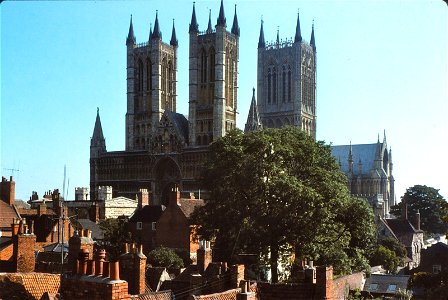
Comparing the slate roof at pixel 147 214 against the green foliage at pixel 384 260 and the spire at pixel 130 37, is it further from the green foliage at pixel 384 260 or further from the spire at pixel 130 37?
the spire at pixel 130 37

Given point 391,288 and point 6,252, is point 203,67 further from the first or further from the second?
point 6,252

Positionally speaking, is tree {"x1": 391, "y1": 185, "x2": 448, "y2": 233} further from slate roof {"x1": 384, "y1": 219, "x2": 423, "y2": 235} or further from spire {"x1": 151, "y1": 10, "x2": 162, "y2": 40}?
spire {"x1": 151, "y1": 10, "x2": 162, "y2": 40}

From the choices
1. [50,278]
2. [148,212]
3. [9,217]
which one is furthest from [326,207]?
[148,212]

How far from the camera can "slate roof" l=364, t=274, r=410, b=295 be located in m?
32.8

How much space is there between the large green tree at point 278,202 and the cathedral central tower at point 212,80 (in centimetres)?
6084

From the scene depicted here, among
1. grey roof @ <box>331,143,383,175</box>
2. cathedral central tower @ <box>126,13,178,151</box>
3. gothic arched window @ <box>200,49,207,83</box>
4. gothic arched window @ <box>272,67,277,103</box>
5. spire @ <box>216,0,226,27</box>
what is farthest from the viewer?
gothic arched window @ <box>272,67,277,103</box>

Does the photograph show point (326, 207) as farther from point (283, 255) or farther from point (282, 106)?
point (282, 106)

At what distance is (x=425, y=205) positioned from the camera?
90.9m

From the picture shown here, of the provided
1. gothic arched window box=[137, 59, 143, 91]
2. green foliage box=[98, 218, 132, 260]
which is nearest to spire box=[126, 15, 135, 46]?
gothic arched window box=[137, 59, 143, 91]

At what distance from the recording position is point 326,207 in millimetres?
30234

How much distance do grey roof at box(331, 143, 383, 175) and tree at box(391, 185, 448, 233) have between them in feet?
71.6

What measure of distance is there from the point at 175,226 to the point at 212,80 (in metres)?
60.1

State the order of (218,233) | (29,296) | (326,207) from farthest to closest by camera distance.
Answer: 1. (218,233)
2. (326,207)
3. (29,296)

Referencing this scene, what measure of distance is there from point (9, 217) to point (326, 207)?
22.0m
